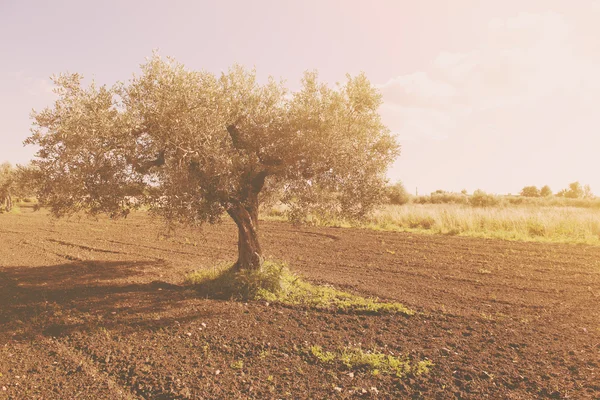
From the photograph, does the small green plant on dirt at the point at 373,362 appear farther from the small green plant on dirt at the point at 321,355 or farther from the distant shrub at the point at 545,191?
the distant shrub at the point at 545,191

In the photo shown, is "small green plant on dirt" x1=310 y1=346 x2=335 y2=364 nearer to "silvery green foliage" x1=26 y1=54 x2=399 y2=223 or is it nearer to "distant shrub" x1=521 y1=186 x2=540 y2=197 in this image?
"silvery green foliage" x1=26 y1=54 x2=399 y2=223

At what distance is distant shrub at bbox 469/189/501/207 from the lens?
211 feet

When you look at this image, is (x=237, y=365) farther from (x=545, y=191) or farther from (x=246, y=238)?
(x=545, y=191)

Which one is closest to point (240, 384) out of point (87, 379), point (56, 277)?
point (87, 379)

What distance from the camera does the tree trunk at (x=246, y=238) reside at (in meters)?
12.1

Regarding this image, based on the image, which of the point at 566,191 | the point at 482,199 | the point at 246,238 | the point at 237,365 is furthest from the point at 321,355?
the point at 566,191

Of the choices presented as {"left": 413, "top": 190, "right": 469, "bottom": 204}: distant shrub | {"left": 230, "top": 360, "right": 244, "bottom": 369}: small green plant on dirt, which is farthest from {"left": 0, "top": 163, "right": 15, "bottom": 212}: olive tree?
{"left": 413, "top": 190, "right": 469, "bottom": 204}: distant shrub

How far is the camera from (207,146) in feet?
31.3

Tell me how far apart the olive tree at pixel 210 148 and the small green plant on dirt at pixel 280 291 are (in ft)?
2.16

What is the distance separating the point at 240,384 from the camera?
270 inches

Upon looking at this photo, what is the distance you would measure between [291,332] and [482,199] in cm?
6515

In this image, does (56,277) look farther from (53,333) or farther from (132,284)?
(53,333)

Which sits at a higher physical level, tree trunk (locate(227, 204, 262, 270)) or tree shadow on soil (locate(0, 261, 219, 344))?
tree trunk (locate(227, 204, 262, 270))

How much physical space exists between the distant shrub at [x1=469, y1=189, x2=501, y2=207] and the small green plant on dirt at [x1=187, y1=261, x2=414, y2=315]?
60.4 meters
